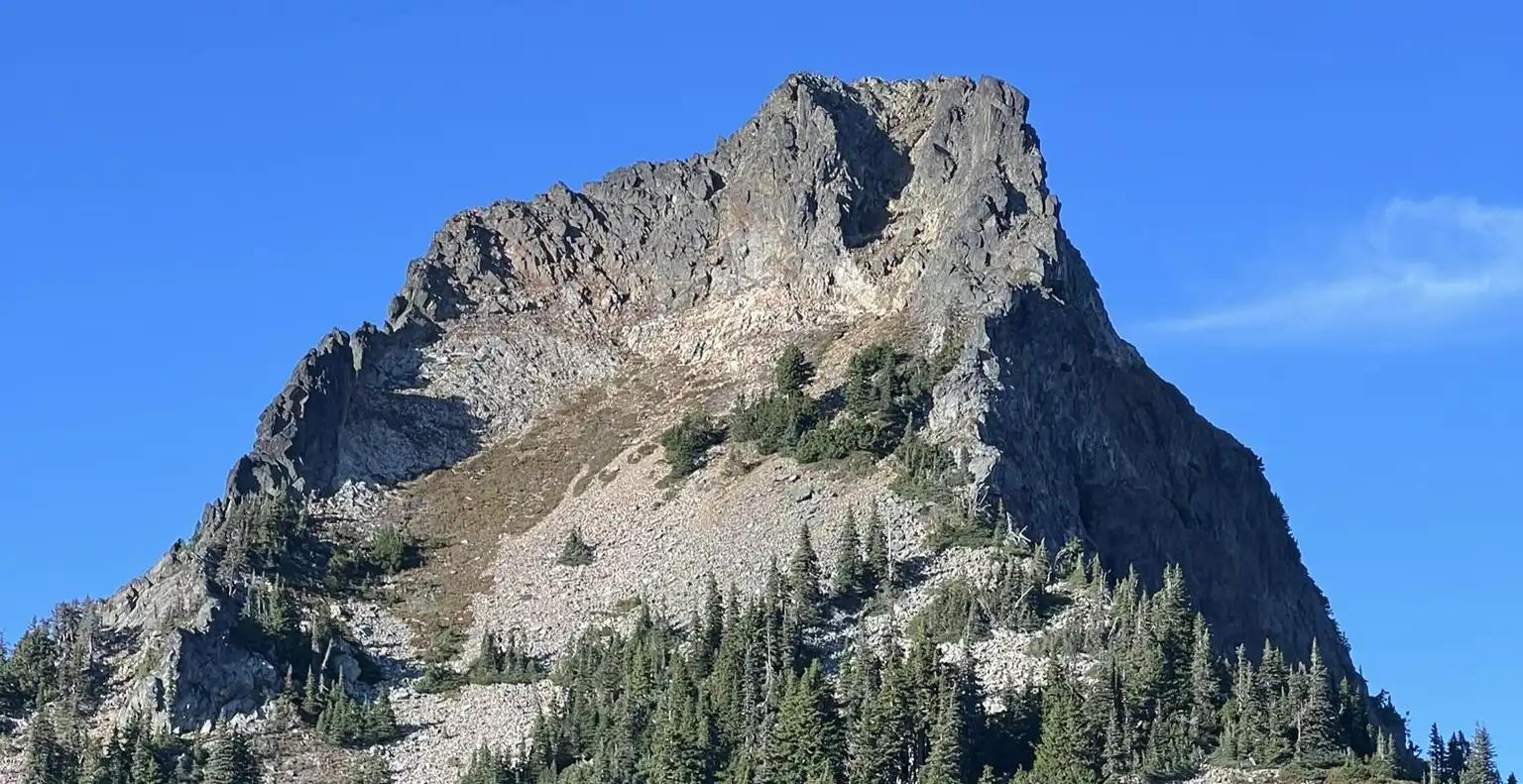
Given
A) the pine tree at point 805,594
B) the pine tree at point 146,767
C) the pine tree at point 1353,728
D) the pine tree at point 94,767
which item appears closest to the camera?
the pine tree at point 1353,728

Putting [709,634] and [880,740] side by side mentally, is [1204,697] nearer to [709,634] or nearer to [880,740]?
[880,740]

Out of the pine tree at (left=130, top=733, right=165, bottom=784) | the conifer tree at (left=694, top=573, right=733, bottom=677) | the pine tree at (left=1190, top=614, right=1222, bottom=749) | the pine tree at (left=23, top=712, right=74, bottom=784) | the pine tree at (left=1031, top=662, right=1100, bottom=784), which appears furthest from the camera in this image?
the conifer tree at (left=694, top=573, right=733, bottom=677)

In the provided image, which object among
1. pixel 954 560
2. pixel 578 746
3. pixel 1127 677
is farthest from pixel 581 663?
pixel 1127 677

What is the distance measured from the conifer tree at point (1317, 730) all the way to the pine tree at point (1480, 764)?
28.8 feet

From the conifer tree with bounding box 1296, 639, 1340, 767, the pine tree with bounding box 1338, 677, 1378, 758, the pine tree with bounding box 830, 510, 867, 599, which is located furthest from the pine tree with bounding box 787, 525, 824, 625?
the conifer tree with bounding box 1296, 639, 1340, 767

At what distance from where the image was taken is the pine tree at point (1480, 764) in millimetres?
172750

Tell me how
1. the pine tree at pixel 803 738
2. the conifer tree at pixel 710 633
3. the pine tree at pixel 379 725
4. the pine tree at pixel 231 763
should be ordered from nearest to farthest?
1. the pine tree at pixel 803 738
2. the pine tree at pixel 231 763
3. the conifer tree at pixel 710 633
4. the pine tree at pixel 379 725

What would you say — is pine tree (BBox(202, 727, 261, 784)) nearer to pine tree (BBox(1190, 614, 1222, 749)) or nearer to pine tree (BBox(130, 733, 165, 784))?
Answer: pine tree (BBox(130, 733, 165, 784))

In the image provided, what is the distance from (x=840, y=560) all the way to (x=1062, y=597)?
1567cm

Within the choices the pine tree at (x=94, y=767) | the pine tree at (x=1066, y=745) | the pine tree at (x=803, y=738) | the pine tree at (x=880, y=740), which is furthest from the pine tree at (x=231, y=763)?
the pine tree at (x=1066, y=745)

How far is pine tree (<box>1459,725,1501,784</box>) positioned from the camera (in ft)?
567

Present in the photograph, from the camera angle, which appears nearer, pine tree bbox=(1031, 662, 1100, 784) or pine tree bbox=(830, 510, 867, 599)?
pine tree bbox=(1031, 662, 1100, 784)

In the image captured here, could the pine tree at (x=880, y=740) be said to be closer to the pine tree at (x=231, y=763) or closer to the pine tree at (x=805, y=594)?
the pine tree at (x=805, y=594)

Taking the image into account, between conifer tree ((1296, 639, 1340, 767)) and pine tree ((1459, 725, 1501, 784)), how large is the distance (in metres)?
8.77
